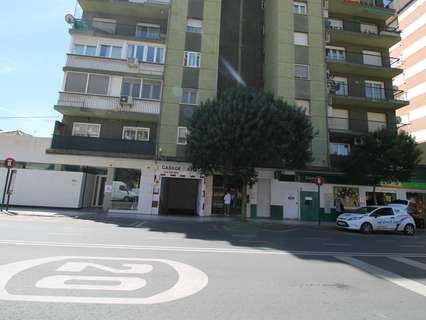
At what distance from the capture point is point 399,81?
34938 mm

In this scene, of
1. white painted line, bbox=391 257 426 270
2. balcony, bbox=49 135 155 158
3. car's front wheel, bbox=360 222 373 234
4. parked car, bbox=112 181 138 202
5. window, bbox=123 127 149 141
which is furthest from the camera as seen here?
window, bbox=123 127 149 141

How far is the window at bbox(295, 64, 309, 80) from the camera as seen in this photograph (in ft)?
83.7

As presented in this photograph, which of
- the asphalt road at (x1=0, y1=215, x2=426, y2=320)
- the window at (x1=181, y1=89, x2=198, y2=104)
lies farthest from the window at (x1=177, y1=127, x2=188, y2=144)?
the asphalt road at (x1=0, y1=215, x2=426, y2=320)

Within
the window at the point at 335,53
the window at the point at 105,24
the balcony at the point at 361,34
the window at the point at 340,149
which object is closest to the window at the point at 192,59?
the window at the point at 105,24

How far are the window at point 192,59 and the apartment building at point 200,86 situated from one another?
3.3 inches

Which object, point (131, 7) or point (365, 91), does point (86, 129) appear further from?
point (365, 91)

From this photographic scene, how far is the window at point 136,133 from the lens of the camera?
23766mm

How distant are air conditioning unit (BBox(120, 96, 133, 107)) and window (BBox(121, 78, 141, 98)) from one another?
3.88ft

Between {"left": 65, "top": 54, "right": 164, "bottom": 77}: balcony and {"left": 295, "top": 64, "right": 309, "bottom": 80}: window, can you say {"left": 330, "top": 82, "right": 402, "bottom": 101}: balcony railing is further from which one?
{"left": 65, "top": 54, "right": 164, "bottom": 77}: balcony

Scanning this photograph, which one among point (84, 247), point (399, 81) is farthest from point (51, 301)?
point (399, 81)

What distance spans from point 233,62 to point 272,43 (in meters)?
3.79

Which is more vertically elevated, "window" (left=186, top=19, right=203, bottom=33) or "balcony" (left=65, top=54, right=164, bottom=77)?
"window" (left=186, top=19, right=203, bottom=33)

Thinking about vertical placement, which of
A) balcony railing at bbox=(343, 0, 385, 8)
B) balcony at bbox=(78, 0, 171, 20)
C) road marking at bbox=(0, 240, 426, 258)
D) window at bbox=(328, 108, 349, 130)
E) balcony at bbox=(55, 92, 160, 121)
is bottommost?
road marking at bbox=(0, 240, 426, 258)

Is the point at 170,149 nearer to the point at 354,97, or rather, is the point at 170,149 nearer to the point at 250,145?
the point at 250,145
